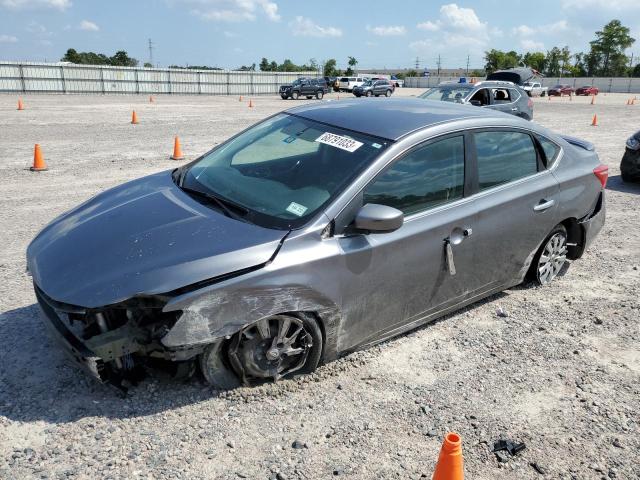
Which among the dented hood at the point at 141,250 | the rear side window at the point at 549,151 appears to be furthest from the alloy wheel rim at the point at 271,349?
the rear side window at the point at 549,151

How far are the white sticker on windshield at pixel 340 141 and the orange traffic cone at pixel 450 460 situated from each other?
2000mm

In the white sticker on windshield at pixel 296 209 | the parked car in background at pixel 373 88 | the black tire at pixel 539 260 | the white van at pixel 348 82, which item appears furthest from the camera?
the white van at pixel 348 82

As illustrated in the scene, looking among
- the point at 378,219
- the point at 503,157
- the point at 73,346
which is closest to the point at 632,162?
the point at 503,157

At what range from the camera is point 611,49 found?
109375 millimetres

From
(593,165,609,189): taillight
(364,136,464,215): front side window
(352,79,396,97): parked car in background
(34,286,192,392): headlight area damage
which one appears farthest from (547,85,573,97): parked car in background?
(34,286,192,392): headlight area damage

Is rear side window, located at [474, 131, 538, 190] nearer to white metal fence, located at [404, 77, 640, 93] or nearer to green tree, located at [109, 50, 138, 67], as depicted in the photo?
white metal fence, located at [404, 77, 640, 93]

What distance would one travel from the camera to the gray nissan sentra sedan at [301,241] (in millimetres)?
2904

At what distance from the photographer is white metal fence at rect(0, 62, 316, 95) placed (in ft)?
129

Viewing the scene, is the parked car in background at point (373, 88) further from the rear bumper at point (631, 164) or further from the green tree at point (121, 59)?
the green tree at point (121, 59)

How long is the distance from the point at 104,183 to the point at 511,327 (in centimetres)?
685

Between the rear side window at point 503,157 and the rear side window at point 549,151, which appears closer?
the rear side window at point 503,157

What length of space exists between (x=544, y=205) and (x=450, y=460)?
9.43 feet

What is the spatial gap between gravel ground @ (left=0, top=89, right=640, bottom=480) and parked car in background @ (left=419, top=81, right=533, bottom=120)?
10.5 metres

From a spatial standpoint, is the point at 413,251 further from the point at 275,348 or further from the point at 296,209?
the point at 275,348
